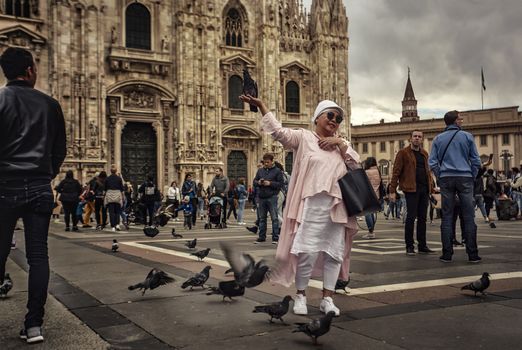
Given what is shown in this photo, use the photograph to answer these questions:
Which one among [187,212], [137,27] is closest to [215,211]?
[187,212]

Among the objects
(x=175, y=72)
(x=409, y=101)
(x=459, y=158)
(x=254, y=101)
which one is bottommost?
(x=459, y=158)

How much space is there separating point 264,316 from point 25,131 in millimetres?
2255

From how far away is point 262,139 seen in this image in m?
34.0

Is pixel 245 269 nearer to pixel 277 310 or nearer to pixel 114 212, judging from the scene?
pixel 277 310

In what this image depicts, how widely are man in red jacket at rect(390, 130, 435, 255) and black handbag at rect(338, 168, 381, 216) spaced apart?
3.97m

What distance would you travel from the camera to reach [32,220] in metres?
3.79

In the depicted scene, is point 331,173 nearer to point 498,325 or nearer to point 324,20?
point 498,325

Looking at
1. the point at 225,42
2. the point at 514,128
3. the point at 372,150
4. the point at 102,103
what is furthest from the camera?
the point at 372,150

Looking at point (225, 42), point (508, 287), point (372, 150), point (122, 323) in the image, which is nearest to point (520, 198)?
point (508, 287)

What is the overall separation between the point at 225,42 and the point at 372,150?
1644 inches

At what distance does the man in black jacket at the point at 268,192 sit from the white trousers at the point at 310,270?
6.54 m

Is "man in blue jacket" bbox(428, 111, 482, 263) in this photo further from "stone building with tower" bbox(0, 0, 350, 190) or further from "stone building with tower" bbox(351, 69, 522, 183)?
"stone building with tower" bbox(351, 69, 522, 183)

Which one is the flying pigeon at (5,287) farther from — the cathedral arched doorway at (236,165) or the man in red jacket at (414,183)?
the cathedral arched doorway at (236,165)

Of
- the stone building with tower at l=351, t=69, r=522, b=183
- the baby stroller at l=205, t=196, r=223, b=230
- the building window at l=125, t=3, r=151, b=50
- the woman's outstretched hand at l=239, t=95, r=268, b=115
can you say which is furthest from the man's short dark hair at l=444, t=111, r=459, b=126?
the stone building with tower at l=351, t=69, r=522, b=183
